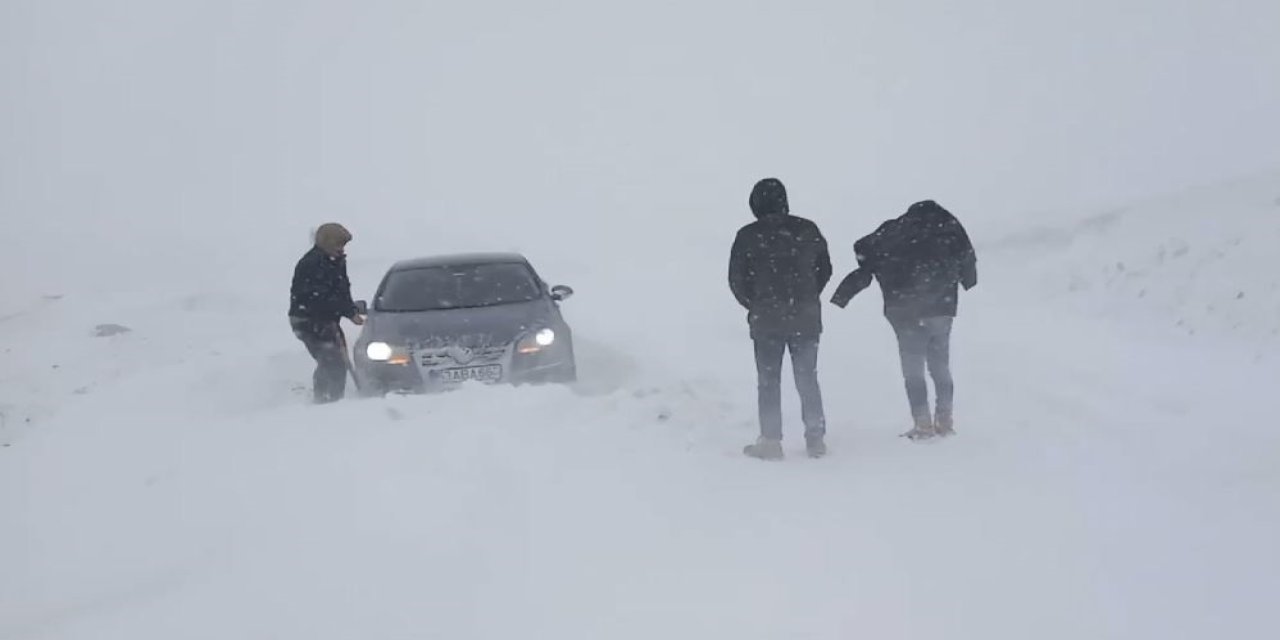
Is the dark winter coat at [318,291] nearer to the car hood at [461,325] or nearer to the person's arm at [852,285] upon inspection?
the car hood at [461,325]

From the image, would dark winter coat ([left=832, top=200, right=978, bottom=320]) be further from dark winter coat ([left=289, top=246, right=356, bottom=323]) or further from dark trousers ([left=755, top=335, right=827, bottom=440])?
dark winter coat ([left=289, top=246, right=356, bottom=323])

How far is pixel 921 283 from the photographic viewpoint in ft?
24.3

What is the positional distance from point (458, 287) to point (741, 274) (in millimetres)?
3898

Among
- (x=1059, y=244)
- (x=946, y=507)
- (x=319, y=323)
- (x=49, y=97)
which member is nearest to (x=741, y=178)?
(x=1059, y=244)

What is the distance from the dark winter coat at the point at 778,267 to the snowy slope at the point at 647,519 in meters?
0.92

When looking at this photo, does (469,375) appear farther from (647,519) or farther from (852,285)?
(647,519)

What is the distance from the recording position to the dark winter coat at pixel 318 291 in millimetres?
9312

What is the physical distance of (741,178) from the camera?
167 feet

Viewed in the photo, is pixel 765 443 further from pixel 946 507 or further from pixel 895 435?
pixel 946 507

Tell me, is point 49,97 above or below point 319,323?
above

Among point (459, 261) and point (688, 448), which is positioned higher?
point (459, 261)

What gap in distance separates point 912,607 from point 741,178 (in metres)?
47.5

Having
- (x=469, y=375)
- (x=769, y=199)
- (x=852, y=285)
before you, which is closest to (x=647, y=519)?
(x=769, y=199)

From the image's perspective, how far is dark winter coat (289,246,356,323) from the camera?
9312mm
